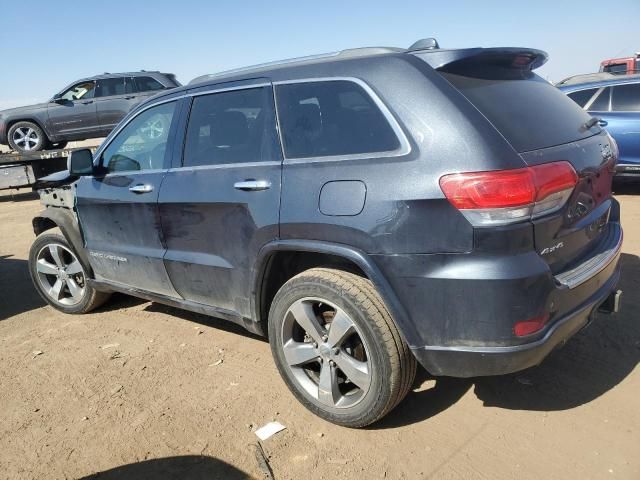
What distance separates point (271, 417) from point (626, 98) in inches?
278

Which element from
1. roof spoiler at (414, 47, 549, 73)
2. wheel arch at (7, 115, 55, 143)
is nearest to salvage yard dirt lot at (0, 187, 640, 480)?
roof spoiler at (414, 47, 549, 73)

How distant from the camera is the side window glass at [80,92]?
1137cm

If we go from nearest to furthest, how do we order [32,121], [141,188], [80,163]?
[141,188] < [80,163] < [32,121]

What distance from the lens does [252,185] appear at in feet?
9.38

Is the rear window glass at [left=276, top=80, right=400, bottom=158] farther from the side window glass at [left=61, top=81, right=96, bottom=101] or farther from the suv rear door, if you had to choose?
the side window glass at [left=61, top=81, right=96, bottom=101]

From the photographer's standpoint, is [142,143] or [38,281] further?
[38,281]

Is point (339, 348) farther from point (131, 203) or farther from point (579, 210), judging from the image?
point (131, 203)

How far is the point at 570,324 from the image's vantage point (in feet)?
7.81

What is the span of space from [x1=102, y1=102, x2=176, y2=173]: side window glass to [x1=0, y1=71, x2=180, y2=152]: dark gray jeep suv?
7.69m

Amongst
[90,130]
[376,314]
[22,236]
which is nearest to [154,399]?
[376,314]

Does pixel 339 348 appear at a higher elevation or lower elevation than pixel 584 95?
lower

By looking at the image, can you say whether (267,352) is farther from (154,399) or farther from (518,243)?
(518,243)

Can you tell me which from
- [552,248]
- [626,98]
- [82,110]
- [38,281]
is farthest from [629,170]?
[82,110]

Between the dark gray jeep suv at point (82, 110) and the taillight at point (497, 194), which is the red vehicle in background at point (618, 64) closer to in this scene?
the dark gray jeep suv at point (82, 110)
